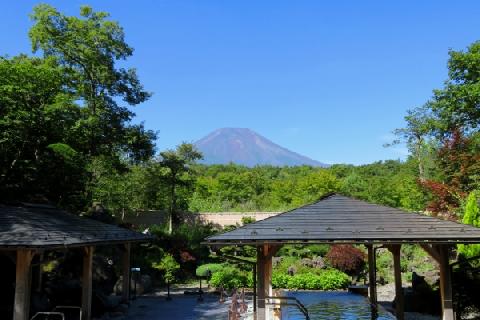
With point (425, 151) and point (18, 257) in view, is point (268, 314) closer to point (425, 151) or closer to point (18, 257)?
point (18, 257)

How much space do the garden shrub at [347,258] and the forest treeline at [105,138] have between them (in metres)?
3.99

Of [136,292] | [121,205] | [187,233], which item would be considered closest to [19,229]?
[136,292]

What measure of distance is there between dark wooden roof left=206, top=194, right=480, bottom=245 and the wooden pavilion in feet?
12.3

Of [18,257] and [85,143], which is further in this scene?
[85,143]

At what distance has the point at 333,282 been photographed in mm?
20531

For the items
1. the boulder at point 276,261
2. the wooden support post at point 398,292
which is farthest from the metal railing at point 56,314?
the boulder at point 276,261

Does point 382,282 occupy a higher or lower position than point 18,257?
lower

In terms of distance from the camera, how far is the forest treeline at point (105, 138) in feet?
56.3

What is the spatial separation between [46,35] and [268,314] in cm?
1956

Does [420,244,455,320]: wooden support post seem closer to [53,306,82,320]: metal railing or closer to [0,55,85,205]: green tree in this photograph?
[53,306,82,320]: metal railing

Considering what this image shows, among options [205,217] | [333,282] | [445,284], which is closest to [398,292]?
[445,284]

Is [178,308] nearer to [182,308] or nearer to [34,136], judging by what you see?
[182,308]

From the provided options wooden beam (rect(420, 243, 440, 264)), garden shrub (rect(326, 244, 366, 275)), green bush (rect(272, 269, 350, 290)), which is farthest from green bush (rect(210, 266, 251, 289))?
wooden beam (rect(420, 243, 440, 264))

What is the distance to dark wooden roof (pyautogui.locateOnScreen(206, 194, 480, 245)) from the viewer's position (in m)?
8.77
